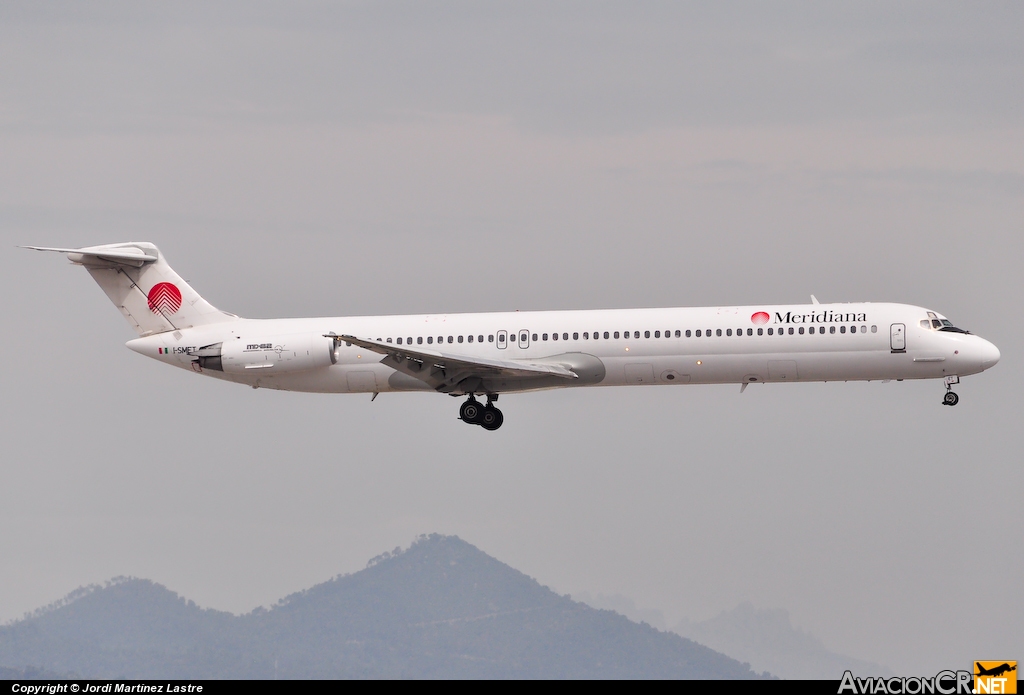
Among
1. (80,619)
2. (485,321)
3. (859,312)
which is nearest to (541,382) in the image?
(485,321)

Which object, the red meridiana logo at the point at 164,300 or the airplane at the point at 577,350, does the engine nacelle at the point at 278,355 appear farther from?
the red meridiana logo at the point at 164,300

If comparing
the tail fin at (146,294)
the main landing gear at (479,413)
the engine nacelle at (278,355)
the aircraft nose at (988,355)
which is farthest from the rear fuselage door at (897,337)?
the tail fin at (146,294)

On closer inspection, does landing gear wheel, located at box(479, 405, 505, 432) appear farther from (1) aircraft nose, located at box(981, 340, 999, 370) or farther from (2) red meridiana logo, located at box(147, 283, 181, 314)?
(1) aircraft nose, located at box(981, 340, 999, 370)

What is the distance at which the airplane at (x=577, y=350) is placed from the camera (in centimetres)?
4075

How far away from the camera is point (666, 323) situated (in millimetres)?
41125

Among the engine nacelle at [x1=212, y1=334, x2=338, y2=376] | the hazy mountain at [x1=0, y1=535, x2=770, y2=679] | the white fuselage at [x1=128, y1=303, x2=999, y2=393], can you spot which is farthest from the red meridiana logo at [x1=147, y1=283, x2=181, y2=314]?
the hazy mountain at [x1=0, y1=535, x2=770, y2=679]

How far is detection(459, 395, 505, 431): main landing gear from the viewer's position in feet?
144

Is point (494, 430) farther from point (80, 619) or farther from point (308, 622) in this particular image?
point (80, 619)

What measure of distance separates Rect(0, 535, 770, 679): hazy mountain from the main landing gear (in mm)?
23467

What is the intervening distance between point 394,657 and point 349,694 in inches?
1321

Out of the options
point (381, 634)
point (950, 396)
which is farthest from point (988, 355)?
point (381, 634)

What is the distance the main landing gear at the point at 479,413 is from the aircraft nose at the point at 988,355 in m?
16.3

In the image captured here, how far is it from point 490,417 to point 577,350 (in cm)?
438

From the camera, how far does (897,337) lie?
40656 millimetres
